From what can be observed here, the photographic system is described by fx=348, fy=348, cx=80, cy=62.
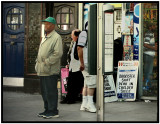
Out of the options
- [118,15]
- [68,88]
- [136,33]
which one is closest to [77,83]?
[68,88]

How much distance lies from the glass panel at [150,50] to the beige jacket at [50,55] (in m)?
3.22

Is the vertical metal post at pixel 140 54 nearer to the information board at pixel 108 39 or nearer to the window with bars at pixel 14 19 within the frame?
the information board at pixel 108 39

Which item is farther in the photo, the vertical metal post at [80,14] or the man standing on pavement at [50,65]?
the vertical metal post at [80,14]

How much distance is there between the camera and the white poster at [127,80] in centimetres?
880

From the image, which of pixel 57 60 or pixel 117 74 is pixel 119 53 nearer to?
pixel 117 74

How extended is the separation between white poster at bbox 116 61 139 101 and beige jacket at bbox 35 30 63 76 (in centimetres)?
274

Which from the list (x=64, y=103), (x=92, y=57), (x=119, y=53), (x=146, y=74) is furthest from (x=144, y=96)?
(x=92, y=57)

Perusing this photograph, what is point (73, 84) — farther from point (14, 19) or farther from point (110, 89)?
point (14, 19)

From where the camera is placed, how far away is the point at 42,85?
6629mm

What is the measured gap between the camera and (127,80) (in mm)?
8836

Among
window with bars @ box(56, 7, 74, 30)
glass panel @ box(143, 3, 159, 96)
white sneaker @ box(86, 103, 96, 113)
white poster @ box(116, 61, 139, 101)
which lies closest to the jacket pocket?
white sneaker @ box(86, 103, 96, 113)

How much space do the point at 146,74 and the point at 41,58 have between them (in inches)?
139

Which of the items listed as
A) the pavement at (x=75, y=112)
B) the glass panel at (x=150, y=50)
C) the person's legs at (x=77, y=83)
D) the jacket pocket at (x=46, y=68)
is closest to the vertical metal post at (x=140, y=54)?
the glass panel at (x=150, y=50)

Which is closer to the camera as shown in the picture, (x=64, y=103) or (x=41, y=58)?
(x=41, y=58)
